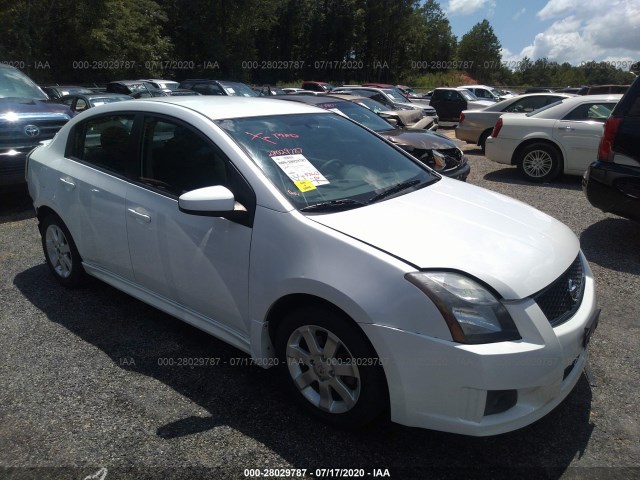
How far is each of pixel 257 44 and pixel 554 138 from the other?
51837 mm

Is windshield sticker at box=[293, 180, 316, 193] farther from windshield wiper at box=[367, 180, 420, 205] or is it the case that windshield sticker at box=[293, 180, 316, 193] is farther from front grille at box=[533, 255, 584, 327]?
front grille at box=[533, 255, 584, 327]

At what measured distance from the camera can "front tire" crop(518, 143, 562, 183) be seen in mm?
8727

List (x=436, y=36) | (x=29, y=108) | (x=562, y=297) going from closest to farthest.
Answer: (x=562, y=297), (x=29, y=108), (x=436, y=36)

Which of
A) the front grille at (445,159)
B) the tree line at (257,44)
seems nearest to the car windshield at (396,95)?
the front grille at (445,159)

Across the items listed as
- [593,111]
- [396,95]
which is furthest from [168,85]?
[593,111]

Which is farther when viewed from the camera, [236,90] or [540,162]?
[236,90]

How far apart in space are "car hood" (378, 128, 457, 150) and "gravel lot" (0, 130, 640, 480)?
389 cm

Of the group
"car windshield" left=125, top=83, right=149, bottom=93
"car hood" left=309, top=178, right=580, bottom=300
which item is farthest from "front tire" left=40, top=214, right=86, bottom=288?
"car windshield" left=125, top=83, right=149, bottom=93

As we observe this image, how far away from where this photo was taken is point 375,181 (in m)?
3.17

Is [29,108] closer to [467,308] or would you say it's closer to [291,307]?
[291,307]

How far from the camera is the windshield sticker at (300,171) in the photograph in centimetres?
285

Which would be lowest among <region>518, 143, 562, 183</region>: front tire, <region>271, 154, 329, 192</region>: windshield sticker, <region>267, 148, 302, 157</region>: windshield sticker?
<region>518, 143, 562, 183</region>: front tire

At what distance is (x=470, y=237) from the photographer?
8.38ft

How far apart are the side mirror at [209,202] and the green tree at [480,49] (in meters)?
68.5
